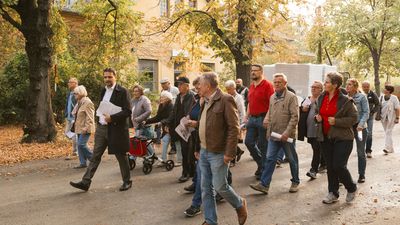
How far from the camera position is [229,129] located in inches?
203

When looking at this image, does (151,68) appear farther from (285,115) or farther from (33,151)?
(285,115)

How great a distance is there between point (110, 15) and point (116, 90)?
9683 millimetres

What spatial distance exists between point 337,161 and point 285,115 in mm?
1111

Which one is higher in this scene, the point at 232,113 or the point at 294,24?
the point at 294,24

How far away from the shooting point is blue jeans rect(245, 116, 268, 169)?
26.4 feet

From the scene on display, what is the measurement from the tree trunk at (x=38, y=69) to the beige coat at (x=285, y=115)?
7988 mm

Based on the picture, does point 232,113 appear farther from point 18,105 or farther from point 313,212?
point 18,105

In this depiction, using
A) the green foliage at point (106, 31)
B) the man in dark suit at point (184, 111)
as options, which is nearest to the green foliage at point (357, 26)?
the green foliage at point (106, 31)

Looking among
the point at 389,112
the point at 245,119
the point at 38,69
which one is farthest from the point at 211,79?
the point at 38,69

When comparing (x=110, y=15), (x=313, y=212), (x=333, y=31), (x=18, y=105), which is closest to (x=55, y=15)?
(x=110, y=15)

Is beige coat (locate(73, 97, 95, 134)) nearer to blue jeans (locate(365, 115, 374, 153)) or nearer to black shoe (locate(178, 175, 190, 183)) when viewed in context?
black shoe (locate(178, 175, 190, 183))

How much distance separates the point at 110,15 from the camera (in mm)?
16188

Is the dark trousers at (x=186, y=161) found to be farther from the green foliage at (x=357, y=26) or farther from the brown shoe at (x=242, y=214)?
the green foliage at (x=357, y=26)

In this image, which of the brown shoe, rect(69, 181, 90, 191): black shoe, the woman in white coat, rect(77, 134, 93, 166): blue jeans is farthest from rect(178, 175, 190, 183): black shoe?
the woman in white coat
